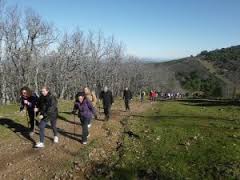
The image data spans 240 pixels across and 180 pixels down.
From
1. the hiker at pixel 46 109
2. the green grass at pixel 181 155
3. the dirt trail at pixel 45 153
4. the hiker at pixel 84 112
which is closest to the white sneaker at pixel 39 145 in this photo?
the hiker at pixel 46 109

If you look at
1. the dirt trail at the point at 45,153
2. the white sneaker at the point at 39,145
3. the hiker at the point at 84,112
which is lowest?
the dirt trail at the point at 45,153

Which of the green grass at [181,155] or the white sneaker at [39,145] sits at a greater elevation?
the white sneaker at [39,145]

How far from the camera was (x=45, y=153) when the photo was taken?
1337cm

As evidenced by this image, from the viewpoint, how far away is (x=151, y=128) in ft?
64.6

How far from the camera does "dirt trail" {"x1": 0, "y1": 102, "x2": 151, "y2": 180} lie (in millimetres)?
11089

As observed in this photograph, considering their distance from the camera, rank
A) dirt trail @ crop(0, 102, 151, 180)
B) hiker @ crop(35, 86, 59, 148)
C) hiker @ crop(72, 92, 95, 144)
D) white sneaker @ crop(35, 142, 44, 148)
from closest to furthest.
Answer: dirt trail @ crop(0, 102, 151, 180), white sneaker @ crop(35, 142, 44, 148), hiker @ crop(35, 86, 59, 148), hiker @ crop(72, 92, 95, 144)

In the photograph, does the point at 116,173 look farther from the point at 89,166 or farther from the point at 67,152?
the point at 67,152

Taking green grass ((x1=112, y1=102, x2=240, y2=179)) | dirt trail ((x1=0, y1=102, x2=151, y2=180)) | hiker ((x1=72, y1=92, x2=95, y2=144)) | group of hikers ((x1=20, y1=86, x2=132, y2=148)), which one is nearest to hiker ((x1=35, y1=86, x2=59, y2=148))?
group of hikers ((x1=20, y1=86, x2=132, y2=148))

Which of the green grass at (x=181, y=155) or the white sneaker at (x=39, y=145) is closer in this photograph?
the green grass at (x=181, y=155)

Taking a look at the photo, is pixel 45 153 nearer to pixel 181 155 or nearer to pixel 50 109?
pixel 50 109

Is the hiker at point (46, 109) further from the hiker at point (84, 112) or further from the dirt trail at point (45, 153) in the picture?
the hiker at point (84, 112)

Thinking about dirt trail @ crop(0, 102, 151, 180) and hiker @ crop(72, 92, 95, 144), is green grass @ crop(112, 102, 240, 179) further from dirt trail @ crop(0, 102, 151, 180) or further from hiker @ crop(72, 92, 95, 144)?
hiker @ crop(72, 92, 95, 144)

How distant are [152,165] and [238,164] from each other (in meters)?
2.40

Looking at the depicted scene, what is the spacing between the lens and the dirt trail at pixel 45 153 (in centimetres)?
1109
